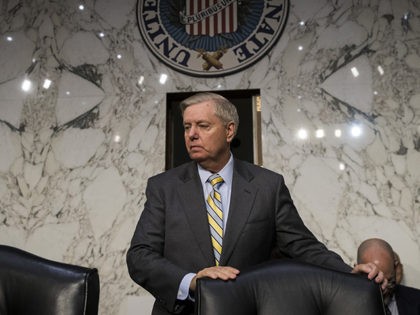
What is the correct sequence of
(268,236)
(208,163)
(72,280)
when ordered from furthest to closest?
(208,163)
(268,236)
(72,280)

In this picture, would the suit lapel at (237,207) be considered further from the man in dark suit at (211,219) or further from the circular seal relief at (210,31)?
the circular seal relief at (210,31)

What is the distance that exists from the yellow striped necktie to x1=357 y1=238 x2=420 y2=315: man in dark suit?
1149 mm

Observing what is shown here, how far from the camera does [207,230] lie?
179 cm

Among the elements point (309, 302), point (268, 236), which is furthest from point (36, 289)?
point (268, 236)

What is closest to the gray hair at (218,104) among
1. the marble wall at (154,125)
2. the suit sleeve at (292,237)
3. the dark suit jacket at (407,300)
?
the suit sleeve at (292,237)

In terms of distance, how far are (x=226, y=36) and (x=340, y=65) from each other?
2.58 feet

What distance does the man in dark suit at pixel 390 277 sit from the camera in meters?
2.54

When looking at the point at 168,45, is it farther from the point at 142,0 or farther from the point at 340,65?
the point at 340,65

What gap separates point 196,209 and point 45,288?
2.55 ft

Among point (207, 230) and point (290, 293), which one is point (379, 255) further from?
point (290, 293)

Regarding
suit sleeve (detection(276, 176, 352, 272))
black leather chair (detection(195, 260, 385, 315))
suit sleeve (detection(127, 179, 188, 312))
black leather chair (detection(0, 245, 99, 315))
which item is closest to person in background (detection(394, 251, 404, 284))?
suit sleeve (detection(276, 176, 352, 272))

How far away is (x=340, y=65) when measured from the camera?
321 centimetres

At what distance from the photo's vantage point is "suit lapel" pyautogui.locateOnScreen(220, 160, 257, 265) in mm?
1775

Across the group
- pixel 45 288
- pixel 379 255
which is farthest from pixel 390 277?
pixel 45 288
